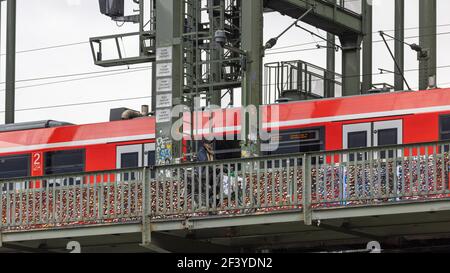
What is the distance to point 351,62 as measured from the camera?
146 feet

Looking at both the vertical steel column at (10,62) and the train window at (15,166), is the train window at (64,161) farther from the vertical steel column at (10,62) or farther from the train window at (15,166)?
the vertical steel column at (10,62)

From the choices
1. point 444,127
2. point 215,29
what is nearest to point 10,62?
point 215,29

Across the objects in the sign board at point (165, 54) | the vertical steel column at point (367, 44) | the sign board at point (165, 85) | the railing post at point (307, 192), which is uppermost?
the vertical steel column at point (367, 44)

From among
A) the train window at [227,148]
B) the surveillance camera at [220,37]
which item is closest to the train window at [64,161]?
the train window at [227,148]

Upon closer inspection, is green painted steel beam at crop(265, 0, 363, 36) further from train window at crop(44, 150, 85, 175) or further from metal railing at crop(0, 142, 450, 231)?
metal railing at crop(0, 142, 450, 231)

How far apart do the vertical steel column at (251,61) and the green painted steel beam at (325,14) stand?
→ 8.39 feet

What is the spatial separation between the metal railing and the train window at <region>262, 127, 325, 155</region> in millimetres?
5618

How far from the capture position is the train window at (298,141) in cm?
4003

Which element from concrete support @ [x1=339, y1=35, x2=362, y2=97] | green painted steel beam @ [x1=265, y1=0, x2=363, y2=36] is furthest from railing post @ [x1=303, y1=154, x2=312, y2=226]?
concrete support @ [x1=339, y1=35, x2=362, y2=97]

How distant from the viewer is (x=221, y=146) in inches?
1640

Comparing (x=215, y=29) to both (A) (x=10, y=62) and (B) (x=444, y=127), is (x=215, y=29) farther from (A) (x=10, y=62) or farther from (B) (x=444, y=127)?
(A) (x=10, y=62)

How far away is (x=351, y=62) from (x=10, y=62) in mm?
15958
